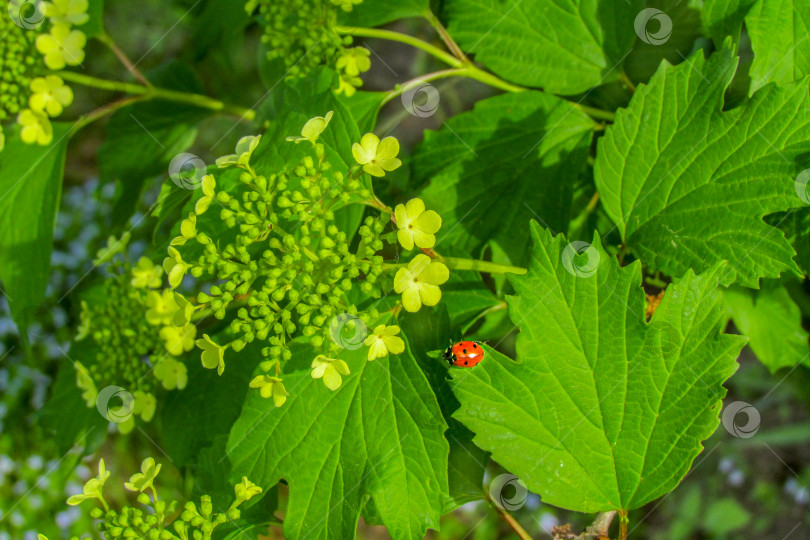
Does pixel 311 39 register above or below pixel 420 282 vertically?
above

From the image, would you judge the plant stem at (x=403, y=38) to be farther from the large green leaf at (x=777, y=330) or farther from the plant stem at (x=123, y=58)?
the large green leaf at (x=777, y=330)

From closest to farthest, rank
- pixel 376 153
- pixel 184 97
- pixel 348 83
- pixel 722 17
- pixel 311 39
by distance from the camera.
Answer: pixel 376 153, pixel 722 17, pixel 311 39, pixel 348 83, pixel 184 97

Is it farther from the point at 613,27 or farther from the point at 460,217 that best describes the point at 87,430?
the point at 613,27

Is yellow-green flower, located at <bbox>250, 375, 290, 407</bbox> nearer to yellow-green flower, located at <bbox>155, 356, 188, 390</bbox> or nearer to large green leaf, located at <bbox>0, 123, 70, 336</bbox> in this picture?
yellow-green flower, located at <bbox>155, 356, 188, 390</bbox>

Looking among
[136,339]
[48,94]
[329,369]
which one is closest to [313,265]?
[329,369]

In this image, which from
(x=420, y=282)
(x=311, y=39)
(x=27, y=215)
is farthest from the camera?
(x=27, y=215)

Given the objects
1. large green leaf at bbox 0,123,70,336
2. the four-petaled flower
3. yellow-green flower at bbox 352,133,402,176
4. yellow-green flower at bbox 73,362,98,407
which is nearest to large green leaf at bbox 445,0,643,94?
yellow-green flower at bbox 352,133,402,176

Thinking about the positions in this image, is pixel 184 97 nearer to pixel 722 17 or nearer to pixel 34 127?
pixel 34 127
